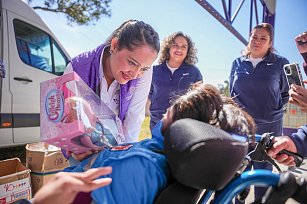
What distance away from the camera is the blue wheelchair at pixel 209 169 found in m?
0.64

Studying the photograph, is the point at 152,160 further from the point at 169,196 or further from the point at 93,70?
the point at 93,70

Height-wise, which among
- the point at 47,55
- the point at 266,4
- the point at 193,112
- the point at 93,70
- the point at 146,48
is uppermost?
the point at 266,4

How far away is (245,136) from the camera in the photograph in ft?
2.84

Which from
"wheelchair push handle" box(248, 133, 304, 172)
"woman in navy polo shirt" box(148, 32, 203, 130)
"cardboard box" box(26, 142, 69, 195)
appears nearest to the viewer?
Result: "wheelchair push handle" box(248, 133, 304, 172)

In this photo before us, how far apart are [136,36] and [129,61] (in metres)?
0.15

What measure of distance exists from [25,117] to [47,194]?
11.5 feet

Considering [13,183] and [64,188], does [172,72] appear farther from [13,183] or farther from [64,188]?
[64,188]

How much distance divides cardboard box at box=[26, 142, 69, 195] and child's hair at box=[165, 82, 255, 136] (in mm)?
2095

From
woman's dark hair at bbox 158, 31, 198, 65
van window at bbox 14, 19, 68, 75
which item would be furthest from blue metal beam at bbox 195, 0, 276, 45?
van window at bbox 14, 19, 68, 75

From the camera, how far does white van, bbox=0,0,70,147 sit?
3.51 meters

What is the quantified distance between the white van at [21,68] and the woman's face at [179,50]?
2190 mm

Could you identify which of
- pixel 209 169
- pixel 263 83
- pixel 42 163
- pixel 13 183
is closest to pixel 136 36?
pixel 209 169

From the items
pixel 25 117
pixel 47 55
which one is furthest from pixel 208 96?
pixel 47 55

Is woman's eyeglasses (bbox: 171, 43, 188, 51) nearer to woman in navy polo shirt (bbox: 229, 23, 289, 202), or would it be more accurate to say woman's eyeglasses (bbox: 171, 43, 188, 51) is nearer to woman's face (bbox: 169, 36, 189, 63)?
woman's face (bbox: 169, 36, 189, 63)
